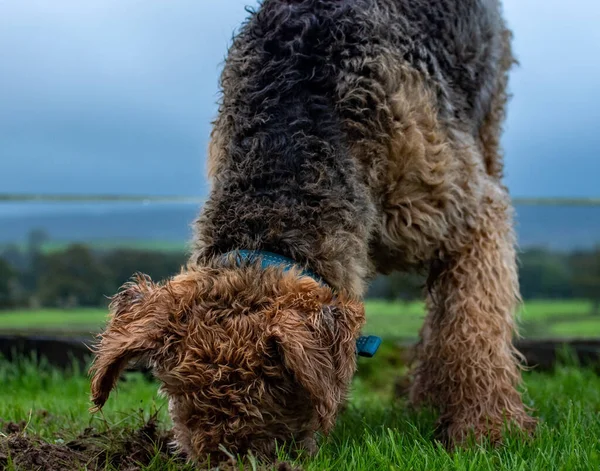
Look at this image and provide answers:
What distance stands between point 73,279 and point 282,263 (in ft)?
18.3

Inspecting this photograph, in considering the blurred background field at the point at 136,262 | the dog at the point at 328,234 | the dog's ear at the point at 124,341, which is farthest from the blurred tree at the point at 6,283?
the dog's ear at the point at 124,341

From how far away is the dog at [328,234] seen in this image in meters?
2.90

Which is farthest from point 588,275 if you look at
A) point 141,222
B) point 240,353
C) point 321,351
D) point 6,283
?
point 6,283

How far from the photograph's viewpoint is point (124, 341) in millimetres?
2998

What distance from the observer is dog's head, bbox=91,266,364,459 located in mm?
2834

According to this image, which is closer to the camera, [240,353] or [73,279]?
[240,353]

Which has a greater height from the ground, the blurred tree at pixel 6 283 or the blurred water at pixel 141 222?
the blurred water at pixel 141 222

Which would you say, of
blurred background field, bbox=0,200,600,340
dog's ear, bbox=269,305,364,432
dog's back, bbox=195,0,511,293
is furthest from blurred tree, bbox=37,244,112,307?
dog's ear, bbox=269,305,364,432

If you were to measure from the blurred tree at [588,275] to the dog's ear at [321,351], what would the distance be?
5963 mm

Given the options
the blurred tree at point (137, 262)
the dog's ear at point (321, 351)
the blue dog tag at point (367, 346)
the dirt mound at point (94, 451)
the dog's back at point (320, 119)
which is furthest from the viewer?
the blurred tree at point (137, 262)

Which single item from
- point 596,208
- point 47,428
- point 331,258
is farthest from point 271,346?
point 596,208

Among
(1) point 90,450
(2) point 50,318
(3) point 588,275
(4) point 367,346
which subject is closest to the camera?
(4) point 367,346

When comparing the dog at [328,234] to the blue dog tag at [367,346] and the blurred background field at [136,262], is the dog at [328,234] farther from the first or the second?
the blurred background field at [136,262]

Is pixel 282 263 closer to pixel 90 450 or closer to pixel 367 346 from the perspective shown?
pixel 367 346
